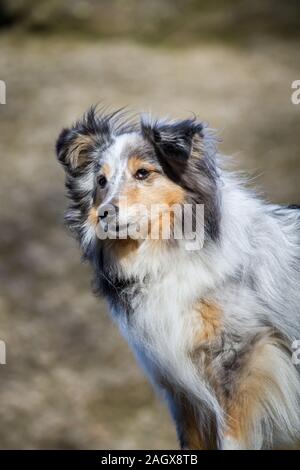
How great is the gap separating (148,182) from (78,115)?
5897 mm

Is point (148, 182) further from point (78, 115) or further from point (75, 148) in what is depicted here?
point (78, 115)

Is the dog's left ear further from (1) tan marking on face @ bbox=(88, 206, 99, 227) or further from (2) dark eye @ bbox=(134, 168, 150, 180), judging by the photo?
(1) tan marking on face @ bbox=(88, 206, 99, 227)

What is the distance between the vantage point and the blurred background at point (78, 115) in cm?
888

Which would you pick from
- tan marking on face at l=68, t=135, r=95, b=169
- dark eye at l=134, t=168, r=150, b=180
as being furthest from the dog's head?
tan marking on face at l=68, t=135, r=95, b=169

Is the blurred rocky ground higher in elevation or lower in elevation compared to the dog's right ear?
higher

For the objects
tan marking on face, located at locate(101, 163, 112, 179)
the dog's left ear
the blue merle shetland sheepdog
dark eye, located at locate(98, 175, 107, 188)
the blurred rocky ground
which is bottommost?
the blue merle shetland sheepdog

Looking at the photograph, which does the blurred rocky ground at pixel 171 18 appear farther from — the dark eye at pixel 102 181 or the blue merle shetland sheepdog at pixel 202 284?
the dark eye at pixel 102 181

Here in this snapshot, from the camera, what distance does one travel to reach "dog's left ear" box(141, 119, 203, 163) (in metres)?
4.32

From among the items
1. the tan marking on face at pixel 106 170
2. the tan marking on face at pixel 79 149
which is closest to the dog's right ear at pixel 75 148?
the tan marking on face at pixel 79 149

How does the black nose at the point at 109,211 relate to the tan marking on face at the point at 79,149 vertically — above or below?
below

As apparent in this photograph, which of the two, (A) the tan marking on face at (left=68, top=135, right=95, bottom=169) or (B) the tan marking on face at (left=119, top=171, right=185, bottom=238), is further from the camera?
(A) the tan marking on face at (left=68, top=135, right=95, bottom=169)

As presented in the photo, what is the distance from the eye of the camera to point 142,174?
4367mm

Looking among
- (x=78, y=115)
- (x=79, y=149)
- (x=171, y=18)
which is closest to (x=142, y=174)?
(x=79, y=149)
